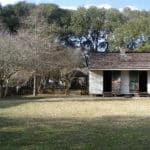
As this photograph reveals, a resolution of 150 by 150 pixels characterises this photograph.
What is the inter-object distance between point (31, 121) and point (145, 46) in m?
35.5

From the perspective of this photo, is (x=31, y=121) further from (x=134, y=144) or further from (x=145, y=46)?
(x=145, y=46)

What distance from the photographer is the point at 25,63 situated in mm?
Answer: 38500

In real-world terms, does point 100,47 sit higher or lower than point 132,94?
higher

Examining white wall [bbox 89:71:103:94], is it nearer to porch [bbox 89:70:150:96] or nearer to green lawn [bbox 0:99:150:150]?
porch [bbox 89:70:150:96]

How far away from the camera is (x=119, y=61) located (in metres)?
42.1

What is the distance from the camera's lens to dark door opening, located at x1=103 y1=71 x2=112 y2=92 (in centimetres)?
4184

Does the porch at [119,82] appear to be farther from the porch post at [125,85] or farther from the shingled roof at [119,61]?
the shingled roof at [119,61]

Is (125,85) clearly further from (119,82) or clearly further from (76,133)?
(76,133)

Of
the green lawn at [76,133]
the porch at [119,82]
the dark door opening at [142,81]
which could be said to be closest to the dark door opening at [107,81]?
the porch at [119,82]

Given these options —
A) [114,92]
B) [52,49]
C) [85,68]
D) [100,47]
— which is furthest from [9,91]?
[100,47]

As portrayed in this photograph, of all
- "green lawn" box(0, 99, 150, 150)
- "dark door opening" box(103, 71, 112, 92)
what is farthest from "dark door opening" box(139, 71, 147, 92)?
"green lawn" box(0, 99, 150, 150)

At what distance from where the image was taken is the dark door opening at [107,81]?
137 ft

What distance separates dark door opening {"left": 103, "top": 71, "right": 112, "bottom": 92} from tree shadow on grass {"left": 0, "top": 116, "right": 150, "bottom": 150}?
2269cm

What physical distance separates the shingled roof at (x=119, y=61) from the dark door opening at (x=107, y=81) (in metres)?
0.94
